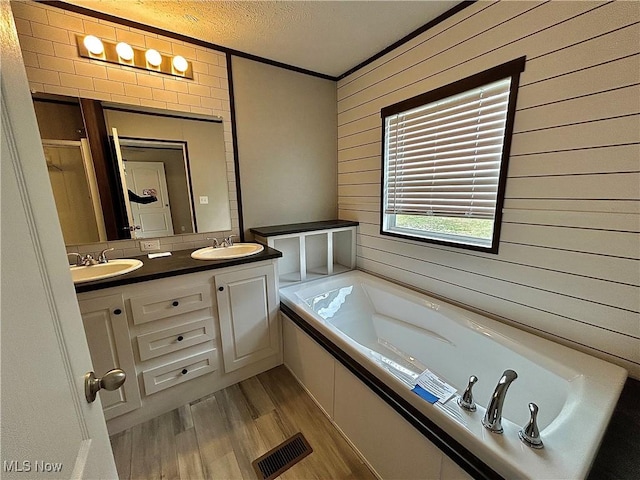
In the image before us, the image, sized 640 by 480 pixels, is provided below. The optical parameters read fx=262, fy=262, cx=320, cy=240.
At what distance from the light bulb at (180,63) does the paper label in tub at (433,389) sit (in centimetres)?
246

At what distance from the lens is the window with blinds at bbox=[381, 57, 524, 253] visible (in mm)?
1538

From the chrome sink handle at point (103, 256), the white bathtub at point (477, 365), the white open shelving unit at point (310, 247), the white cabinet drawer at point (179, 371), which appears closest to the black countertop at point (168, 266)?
the chrome sink handle at point (103, 256)

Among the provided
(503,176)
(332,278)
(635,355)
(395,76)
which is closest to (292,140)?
(395,76)

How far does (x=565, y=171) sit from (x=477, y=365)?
116cm

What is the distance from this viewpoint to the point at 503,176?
1.52 metres

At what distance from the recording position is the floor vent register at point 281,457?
134 cm

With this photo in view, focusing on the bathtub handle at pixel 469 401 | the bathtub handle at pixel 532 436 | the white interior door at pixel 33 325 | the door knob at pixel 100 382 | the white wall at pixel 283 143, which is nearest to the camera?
the white interior door at pixel 33 325

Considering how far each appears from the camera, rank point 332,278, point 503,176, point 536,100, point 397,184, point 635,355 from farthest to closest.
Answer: point 332,278 → point 397,184 → point 503,176 → point 536,100 → point 635,355

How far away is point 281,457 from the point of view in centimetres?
141

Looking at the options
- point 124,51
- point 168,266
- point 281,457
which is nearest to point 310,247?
point 168,266

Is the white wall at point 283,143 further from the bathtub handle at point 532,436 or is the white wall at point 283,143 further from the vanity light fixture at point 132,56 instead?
the bathtub handle at point 532,436

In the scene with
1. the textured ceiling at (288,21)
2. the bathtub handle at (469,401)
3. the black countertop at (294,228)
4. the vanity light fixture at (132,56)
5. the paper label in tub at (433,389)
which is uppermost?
the textured ceiling at (288,21)

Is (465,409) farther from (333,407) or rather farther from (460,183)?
(460,183)

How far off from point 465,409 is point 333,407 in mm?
837
